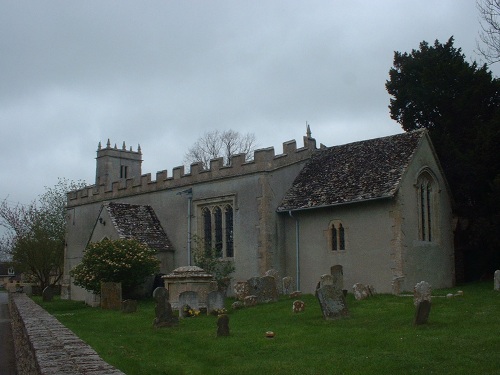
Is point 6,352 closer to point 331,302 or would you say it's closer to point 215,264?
point 331,302

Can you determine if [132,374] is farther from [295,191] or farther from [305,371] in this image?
[295,191]

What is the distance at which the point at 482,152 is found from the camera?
27016 mm

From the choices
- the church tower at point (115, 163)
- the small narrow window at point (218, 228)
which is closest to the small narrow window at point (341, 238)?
the small narrow window at point (218, 228)

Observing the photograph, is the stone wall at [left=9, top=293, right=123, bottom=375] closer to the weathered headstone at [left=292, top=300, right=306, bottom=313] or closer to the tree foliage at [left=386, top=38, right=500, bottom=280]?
the weathered headstone at [left=292, top=300, right=306, bottom=313]

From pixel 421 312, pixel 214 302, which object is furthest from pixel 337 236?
pixel 421 312

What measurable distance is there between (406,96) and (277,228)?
31.9ft

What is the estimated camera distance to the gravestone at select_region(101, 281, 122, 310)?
2527cm

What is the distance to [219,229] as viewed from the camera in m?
30.6

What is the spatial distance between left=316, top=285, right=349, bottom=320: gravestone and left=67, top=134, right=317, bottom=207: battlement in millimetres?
12145

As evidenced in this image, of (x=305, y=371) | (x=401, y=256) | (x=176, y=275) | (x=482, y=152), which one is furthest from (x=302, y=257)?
(x=305, y=371)

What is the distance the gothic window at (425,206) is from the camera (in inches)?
1024

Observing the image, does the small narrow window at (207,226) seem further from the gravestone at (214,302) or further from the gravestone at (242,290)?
the gravestone at (214,302)

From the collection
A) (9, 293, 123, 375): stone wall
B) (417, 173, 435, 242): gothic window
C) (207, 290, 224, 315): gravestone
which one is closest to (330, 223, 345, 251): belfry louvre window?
(417, 173, 435, 242): gothic window

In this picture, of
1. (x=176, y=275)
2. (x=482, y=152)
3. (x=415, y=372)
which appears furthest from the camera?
(x=482, y=152)
